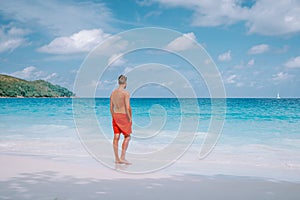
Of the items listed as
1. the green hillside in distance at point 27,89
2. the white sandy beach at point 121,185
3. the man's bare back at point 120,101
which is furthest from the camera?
the green hillside in distance at point 27,89

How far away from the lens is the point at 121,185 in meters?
5.52

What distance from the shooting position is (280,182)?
6.17 metres

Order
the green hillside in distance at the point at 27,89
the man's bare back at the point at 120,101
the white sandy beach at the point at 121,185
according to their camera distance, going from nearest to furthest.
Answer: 1. the white sandy beach at the point at 121,185
2. the man's bare back at the point at 120,101
3. the green hillside in distance at the point at 27,89

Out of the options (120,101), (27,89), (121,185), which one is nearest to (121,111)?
(120,101)

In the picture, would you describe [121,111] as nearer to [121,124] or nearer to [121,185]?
[121,124]

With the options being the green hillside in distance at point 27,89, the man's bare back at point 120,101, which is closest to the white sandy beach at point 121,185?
the man's bare back at point 120,101

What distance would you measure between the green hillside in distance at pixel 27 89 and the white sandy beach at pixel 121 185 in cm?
10733

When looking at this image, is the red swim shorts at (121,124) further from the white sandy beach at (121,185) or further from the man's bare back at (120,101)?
the white sandy beach at (121,185)

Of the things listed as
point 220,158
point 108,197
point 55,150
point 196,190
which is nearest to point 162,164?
point 220,158

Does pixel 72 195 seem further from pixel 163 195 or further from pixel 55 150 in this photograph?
pixel 55 150

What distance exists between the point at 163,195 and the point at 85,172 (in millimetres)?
2011

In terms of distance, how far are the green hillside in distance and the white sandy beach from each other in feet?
352

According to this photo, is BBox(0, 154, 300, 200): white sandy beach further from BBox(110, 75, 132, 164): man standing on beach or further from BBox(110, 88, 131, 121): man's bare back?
BBox(110, 88, 131, 121): man's bare back

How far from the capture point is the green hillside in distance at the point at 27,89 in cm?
10712
